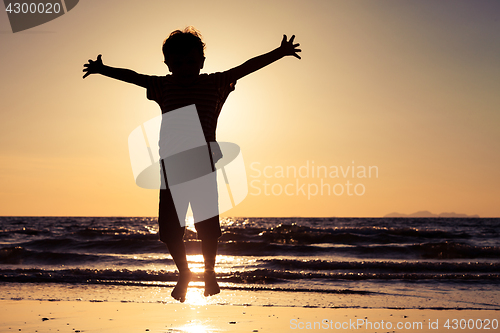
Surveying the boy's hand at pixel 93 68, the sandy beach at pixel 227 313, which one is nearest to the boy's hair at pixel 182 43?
the boy's hand at pixel 93 68

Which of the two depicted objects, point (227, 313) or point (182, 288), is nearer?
point (182, 288)

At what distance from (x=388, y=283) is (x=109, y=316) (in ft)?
24.8

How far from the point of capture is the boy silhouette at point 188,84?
7.33 ft

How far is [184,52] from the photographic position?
223 centimetres

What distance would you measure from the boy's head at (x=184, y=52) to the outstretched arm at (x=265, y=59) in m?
0.22

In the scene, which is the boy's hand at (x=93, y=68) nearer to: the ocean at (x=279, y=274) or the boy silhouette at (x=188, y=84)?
the boy silhouette at (x=188, y=84)

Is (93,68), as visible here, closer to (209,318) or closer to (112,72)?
(112,72)

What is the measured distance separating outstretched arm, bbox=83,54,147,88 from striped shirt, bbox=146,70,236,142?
7 centimetres

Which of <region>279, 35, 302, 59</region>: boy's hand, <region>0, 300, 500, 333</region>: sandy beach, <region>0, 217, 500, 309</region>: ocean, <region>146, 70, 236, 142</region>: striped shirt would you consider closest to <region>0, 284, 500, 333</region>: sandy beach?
<region>0, 300, 500, 333</region>: sandy beach

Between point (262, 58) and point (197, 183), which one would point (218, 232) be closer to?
point (197, 183)

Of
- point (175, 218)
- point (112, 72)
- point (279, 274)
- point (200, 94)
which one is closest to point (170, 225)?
point (175, 218)

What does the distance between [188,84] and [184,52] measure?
172 mm

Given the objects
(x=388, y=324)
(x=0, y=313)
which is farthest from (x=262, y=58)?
(x=0, y=313)

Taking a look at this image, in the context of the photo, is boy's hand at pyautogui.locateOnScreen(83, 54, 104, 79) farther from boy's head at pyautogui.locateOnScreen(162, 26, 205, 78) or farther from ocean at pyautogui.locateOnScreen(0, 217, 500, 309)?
ocean at pyautogui.locateOnScreen(0, 217, 500, 309)
